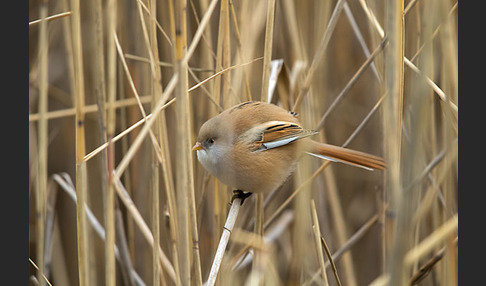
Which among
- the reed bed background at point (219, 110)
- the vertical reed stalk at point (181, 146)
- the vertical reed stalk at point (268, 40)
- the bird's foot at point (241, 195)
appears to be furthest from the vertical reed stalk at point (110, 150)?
the bird's foot at point (241, 195)

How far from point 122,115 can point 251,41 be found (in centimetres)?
72

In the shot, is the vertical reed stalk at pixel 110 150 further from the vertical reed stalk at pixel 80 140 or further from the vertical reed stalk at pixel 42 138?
the vertical reed stalk at pixel 42 138

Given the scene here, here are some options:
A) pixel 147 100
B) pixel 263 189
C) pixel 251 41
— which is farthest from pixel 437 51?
pixel 147 100

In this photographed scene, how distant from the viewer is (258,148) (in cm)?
217

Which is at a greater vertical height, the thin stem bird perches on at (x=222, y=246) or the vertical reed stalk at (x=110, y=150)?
the vertical reed stalk at (x=110, y=150)

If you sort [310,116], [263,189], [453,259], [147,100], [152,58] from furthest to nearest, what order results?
1. [147,100]
2. [310,116]
3. [263,189]
4. [152,58]
5. [453,259]

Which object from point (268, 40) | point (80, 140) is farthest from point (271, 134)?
point (80, 140)

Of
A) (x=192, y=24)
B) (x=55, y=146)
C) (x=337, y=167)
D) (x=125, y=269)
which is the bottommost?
(x=125, y=269)

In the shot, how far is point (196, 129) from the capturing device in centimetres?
245

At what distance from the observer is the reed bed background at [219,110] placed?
1369 mm

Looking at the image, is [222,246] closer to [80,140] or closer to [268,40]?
[80,140]

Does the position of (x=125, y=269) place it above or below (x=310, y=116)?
below

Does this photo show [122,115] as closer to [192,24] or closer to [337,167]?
[192,24]

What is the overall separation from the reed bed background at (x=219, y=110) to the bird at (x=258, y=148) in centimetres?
7
